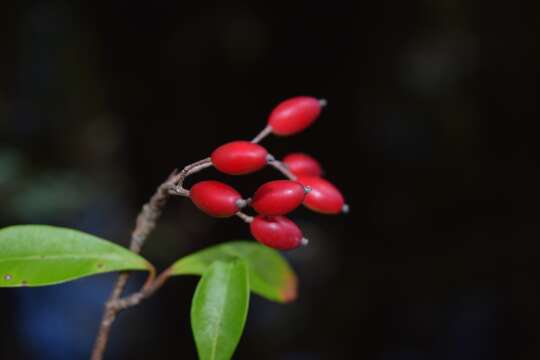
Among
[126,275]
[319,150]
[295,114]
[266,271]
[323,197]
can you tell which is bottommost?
[319,150]

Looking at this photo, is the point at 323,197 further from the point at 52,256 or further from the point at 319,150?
the point at 319,150

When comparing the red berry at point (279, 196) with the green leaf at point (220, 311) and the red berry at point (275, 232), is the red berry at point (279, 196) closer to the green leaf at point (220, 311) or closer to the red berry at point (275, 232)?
the red berry at point (275, 232)

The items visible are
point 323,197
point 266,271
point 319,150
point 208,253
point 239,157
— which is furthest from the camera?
point 319,150

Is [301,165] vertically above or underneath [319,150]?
above

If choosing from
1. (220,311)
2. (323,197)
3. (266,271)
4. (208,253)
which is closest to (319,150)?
(266,271)

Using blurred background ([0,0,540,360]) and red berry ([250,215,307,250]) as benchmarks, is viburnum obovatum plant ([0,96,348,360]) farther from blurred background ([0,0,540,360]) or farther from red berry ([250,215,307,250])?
blurred background ([0,0,540,360])

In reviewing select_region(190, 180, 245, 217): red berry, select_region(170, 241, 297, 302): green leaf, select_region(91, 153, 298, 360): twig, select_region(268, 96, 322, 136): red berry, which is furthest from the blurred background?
select_region(190, 180, 245, 217): red berry
